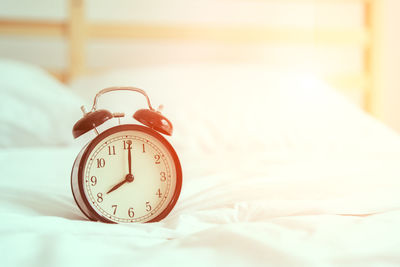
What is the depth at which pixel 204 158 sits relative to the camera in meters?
1.23

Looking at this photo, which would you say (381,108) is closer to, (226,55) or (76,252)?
(226,55)

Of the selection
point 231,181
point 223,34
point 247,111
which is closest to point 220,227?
point 231,181

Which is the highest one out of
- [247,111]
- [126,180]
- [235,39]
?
[235,39]

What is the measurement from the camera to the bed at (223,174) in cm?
53

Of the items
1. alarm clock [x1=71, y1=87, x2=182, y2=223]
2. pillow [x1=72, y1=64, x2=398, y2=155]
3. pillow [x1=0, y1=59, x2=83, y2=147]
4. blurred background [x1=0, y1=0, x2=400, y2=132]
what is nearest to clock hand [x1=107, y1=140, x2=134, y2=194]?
alarm clock [x1=71, y1=87, x2=182, y2=223]

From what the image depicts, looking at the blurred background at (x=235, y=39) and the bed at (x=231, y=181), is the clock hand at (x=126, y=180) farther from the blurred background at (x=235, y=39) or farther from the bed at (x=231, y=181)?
the blurred background at (x=235, y=39)

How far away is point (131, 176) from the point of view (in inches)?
28.6

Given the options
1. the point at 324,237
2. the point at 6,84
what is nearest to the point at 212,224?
the point at 324,237

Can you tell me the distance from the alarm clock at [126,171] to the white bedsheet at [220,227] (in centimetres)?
4

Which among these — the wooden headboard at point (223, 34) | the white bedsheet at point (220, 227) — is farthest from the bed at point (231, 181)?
the wooden headboard at point (223, 34)

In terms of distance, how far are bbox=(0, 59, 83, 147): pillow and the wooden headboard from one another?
0.60 meters

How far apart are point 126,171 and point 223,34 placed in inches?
62.2

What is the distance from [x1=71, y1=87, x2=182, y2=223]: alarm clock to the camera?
71cm

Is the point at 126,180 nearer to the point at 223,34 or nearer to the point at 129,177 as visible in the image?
the point at 129,177
